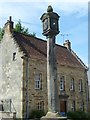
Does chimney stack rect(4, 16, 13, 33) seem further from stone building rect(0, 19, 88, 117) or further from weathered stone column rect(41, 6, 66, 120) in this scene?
weathered stone column rect(41, 6, 66, 120)

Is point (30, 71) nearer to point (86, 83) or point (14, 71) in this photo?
point (14, 71)

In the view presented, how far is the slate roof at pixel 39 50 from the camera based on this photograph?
1089 inches

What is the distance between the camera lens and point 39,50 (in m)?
29.3

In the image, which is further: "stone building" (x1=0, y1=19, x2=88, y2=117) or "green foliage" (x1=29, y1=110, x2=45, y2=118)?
"stone building" (x1=0, y1=19, x2=88, y2=117)

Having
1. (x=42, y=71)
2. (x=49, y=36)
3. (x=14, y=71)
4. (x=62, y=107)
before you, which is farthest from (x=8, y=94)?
(x=49, y=36)

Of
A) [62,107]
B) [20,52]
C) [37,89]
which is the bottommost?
[62,107]

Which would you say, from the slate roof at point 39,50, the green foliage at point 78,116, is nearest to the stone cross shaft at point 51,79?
the slate roof at point 39,50

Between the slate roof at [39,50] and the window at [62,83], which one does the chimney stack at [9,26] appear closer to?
the slate roof at [39,50]

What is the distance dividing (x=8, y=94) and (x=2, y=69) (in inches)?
138

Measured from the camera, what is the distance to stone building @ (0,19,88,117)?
25766 millimetres

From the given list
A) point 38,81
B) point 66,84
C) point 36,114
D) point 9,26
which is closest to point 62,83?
point 66,84

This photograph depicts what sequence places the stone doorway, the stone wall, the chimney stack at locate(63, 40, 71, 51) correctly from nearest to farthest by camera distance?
the stone wall
the stone doorway
the chimney stack at locate(63, 40, 71, 51)

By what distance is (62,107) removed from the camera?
2980 cm

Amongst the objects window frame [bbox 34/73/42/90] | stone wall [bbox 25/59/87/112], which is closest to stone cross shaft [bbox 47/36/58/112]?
stone wall [bbox 25/59/87/112]
